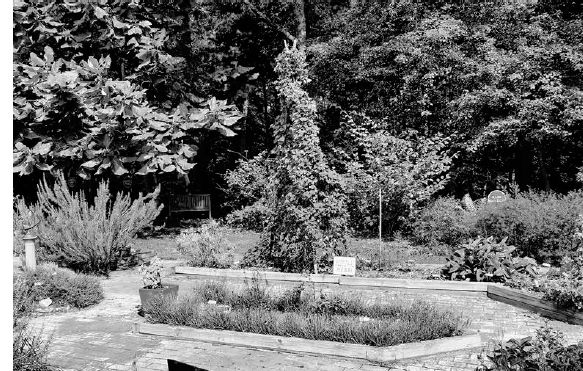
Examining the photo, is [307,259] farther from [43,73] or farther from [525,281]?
[43,73]

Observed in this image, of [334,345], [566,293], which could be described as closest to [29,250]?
[334,345]

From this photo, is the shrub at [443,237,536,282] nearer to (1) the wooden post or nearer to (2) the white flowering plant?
(2) the white flowering plant

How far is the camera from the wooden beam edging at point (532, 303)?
6.68 metres

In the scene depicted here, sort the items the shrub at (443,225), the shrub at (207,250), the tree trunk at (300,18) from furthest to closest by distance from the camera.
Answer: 1. the tree trunk at (300,18)
2. the shrub at (443,225)
3. the shrub at (207,250)

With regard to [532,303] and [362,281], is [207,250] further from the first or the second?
[532,303]

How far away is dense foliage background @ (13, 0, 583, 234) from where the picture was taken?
15.2 metres

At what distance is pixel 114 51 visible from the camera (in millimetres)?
17609

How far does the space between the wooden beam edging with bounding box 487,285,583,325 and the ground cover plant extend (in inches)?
53.5

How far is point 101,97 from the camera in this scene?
14.7m

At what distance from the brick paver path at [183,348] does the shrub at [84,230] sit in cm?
267

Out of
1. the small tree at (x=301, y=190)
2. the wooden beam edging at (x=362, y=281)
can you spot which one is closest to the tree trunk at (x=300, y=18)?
the small tree at (x=301, y=190)

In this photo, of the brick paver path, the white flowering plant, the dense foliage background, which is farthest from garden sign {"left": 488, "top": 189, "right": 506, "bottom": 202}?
the white flowering plant

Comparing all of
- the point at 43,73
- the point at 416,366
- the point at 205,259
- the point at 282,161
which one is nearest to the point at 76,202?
the point at 205,259

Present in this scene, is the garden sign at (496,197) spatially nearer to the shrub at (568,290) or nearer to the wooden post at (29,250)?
the shrub at (568,290)
